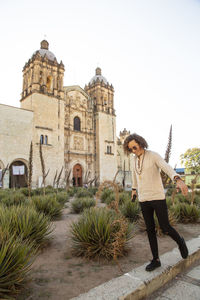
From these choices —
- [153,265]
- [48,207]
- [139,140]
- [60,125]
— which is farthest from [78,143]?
[153,265]

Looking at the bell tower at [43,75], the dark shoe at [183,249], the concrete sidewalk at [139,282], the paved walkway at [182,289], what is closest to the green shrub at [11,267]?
the concrete sidewalk at [139,282]

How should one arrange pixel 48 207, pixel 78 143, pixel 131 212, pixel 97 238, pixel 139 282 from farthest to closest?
pixel 78 143 → pixel 48 207 → pixel 131 212 → pixel 97 238 → pixel 139 282

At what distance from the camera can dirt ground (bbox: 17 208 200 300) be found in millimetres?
2033

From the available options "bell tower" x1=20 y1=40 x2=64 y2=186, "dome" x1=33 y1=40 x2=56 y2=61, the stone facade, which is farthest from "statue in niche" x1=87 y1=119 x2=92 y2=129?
"dome" x1=33 y1=40 x2=56 y2=61

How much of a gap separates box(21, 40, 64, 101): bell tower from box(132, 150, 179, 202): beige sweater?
76.9 ft

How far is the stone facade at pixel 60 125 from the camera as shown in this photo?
2117 cm

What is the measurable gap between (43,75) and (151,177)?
85.0ft

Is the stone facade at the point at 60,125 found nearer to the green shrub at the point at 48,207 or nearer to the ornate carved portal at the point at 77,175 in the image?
the ornate carved portal at the point at 77,175

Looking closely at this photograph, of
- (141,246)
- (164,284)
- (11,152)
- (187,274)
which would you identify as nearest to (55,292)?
(164,284)

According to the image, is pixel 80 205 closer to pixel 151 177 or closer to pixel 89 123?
pixel 151 177

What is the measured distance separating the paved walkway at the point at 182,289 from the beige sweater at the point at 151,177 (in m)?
1.02

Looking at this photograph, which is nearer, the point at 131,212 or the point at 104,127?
the point at 131,212

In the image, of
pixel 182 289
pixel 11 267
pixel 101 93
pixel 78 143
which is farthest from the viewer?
pixel 101 93

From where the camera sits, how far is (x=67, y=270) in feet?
Result: 8.44
